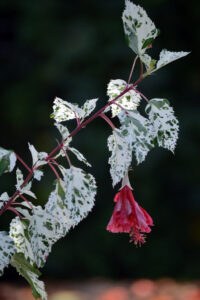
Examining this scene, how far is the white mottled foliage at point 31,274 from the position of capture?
1.00m

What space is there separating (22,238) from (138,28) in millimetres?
444

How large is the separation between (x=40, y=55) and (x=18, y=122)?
1.99 ft

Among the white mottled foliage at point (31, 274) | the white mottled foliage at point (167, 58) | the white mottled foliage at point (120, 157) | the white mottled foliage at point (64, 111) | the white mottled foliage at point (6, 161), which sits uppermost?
the white mottled foliage at point (64, 111)

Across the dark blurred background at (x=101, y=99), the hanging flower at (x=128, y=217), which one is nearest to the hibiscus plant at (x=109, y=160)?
the hanging flower at (x=128, y=217)

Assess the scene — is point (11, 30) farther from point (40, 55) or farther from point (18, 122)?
point (18, 122)

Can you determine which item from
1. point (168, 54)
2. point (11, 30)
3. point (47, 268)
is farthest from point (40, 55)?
point (168, 54)

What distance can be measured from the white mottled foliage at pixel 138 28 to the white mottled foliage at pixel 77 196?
236mm

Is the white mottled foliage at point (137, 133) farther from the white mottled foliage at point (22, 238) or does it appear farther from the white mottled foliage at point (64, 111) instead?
the white mottled foliage at point (22, 238)

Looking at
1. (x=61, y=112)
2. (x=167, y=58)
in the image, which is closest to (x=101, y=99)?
(x=61, y=112)

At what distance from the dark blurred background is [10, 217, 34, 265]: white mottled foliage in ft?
10.3

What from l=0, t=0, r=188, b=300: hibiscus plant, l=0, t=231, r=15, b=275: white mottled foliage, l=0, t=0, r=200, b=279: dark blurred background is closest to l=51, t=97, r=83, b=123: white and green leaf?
l=0, t=0, r=188, b=300: hibiscus plant

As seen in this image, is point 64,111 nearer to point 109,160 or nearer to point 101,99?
point 109,160

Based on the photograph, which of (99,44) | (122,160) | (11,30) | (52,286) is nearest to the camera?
(122,160)

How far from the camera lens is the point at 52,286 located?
4.06m
